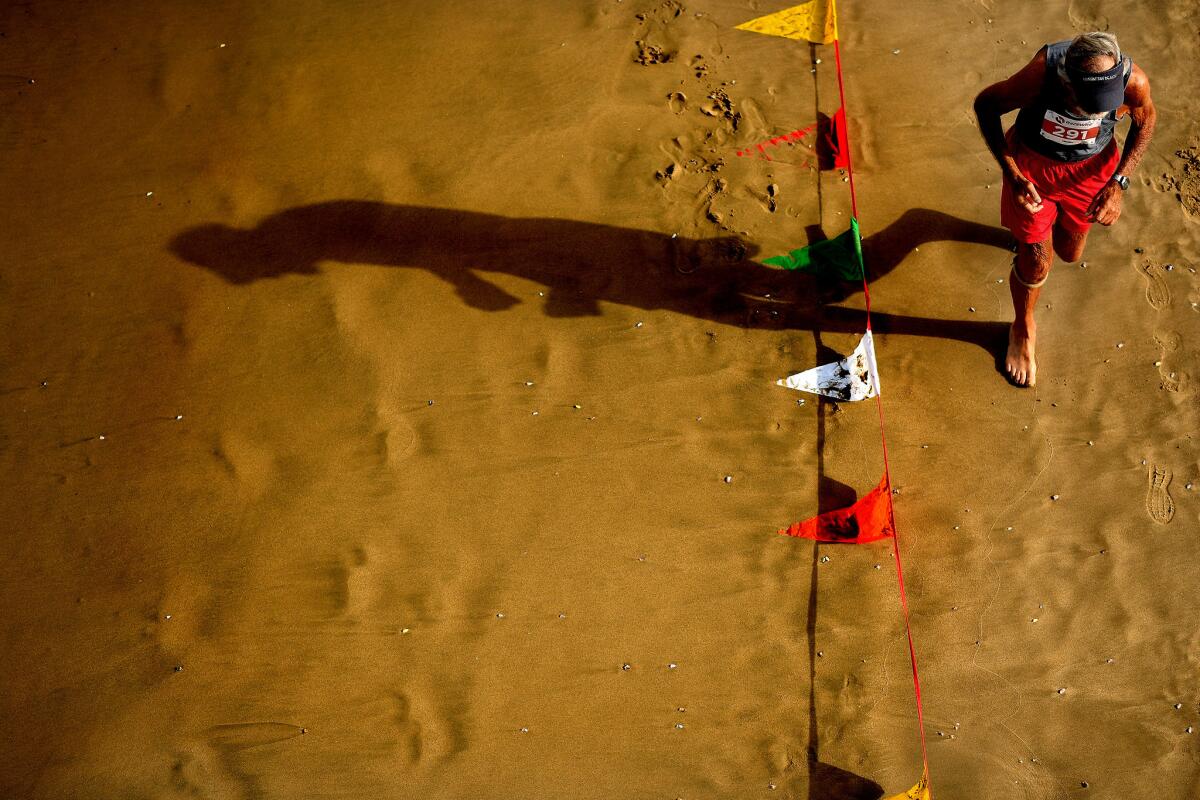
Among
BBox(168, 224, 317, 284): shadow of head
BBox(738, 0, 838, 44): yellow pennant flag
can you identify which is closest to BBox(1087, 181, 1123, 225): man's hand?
BBox(738, 0, 838, 44): yellow pennant flag

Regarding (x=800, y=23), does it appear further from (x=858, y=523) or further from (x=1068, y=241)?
(x=858, y=523)

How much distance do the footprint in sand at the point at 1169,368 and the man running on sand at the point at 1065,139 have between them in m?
0.89

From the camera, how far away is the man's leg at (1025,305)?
3.75 meters

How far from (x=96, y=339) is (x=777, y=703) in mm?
3973

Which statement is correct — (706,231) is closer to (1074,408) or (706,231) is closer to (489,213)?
(489,213)

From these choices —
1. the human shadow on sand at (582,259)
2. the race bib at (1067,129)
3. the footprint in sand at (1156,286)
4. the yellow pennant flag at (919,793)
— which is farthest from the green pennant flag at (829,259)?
the yellow pennant flag at (919,793)

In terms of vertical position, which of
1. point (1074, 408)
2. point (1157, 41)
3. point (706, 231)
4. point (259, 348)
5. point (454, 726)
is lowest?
point (454, 726)

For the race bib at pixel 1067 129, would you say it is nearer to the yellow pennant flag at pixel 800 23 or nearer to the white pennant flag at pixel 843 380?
the white pennant flag at pixel 843 380

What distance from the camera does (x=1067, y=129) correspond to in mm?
3375

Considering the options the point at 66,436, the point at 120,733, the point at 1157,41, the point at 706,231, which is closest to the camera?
the point at 120,733

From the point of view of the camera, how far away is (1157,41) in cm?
489

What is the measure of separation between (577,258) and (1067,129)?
94.1 inches

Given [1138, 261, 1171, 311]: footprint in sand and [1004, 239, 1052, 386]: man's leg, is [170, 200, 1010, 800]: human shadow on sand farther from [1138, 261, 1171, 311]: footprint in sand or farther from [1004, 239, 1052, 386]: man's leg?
[1138, 261, 1171, 311]: footprint in sand

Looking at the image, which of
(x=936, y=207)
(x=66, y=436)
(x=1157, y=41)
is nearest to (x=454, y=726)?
(x=66, y=436)
